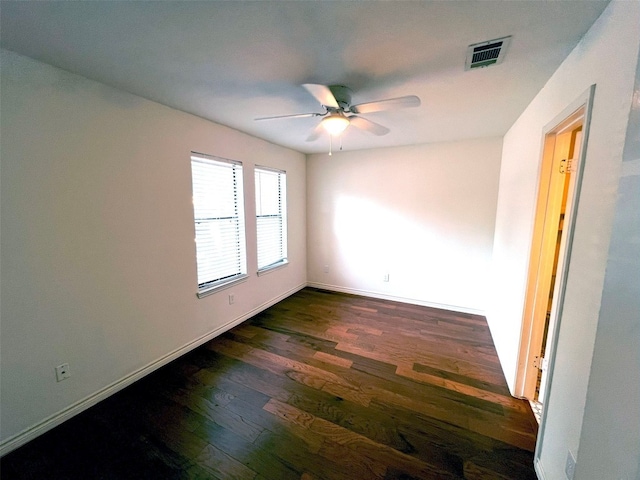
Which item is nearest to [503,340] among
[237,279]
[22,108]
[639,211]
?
[639,211]

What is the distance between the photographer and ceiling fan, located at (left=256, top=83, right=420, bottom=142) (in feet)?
4.87

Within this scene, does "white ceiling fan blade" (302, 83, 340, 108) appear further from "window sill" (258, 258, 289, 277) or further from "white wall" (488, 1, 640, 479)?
"window sill" (258, 258, 289, 277)

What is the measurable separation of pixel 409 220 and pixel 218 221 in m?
2.65

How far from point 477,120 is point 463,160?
0.84 metres

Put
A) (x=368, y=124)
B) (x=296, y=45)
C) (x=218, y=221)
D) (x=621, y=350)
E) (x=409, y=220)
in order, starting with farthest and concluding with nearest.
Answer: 1. (x=409, y=220)
2. (x=218, y=221)
3. (x=368, y=124)
4. (x=296, y=45)
5. (x=621, y=350)

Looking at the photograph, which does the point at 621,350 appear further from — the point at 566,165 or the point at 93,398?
the point at 93,398

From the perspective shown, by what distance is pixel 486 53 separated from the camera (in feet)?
4.46

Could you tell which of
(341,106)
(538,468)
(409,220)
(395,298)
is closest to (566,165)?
(341,106)

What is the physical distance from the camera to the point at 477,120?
2.44 meters

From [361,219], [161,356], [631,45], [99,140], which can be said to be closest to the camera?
[631,45]

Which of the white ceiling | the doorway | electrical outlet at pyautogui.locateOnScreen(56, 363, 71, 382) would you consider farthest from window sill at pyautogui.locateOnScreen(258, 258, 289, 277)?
the doorway

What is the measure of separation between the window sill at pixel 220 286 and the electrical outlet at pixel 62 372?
1040 millimetres

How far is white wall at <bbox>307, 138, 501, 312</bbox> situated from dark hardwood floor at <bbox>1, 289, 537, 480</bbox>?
105 cm

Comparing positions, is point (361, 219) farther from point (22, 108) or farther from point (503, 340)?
point (22, 108)
